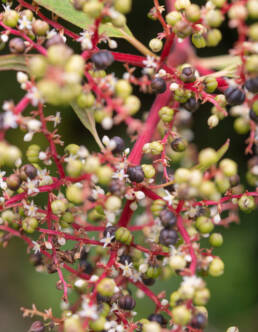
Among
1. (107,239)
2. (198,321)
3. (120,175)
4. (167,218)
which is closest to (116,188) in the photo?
(120,175)

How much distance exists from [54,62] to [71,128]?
227 cm

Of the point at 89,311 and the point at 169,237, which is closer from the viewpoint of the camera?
the point at 89,311

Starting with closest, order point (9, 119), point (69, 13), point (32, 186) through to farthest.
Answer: point (9, 119), point (32, 186), point (69, 13)

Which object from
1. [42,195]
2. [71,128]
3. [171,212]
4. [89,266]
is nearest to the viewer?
[171,212]

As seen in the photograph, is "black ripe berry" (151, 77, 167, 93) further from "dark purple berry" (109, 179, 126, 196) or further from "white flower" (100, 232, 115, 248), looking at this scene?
"white flower" (100, 232, 115, 248)

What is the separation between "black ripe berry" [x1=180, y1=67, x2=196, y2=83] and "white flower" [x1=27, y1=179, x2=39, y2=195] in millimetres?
718

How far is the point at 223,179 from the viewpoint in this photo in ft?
5.80

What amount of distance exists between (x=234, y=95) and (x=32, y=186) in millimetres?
855

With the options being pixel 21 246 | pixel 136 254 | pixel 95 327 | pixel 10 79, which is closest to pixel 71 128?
pixel 10 79

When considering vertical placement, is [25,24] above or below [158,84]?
above

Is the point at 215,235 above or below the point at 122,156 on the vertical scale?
below

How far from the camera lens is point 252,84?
1830 mm

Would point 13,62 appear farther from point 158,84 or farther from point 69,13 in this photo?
point 158,84

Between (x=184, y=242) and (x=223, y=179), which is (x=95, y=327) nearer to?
(x=184, y=242)
